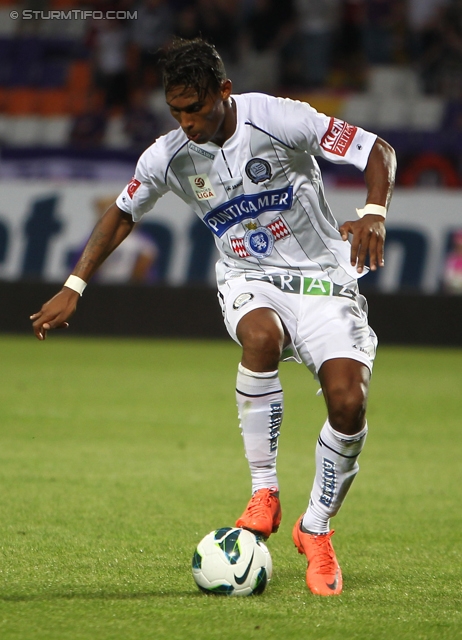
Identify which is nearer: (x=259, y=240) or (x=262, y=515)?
(x=262, y=515)

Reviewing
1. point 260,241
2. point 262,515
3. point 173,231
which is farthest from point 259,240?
point 173,231

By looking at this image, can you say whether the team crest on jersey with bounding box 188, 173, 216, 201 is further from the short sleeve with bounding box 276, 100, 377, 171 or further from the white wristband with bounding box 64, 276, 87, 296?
the white wristband with bounding box 64, 276, 87, 296

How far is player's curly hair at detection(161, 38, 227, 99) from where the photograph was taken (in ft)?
12.2

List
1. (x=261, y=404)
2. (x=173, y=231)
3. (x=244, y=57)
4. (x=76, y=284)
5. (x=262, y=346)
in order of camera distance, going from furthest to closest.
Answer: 1. (x=244, y=57)
2. (x=173, y=231)
3. (x=76, y=284)
4. (x=261, y=404)
5. (x=262, y=346)

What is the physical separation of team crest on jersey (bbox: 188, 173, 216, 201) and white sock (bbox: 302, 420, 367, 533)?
40.3 inches

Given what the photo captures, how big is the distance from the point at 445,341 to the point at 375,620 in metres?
11.4

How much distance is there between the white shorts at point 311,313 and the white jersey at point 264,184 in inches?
2.5

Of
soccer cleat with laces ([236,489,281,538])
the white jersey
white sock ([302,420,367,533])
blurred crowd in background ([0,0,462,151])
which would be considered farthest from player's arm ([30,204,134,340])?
blurred crowd in background ([0,0,462,151])

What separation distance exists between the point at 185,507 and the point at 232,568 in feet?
5.47

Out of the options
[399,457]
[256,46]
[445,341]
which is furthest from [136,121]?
[399,457]

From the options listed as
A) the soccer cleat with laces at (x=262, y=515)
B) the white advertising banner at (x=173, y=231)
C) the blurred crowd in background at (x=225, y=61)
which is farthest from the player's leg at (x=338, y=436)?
the blurred crowd in background at (x=225, y=61)

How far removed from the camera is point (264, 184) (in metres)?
4.04

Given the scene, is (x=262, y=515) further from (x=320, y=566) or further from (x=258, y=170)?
(x=258, y=170)

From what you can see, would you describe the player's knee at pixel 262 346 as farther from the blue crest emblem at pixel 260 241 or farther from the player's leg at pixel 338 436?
the blue crest emblem at pixel 260 241
